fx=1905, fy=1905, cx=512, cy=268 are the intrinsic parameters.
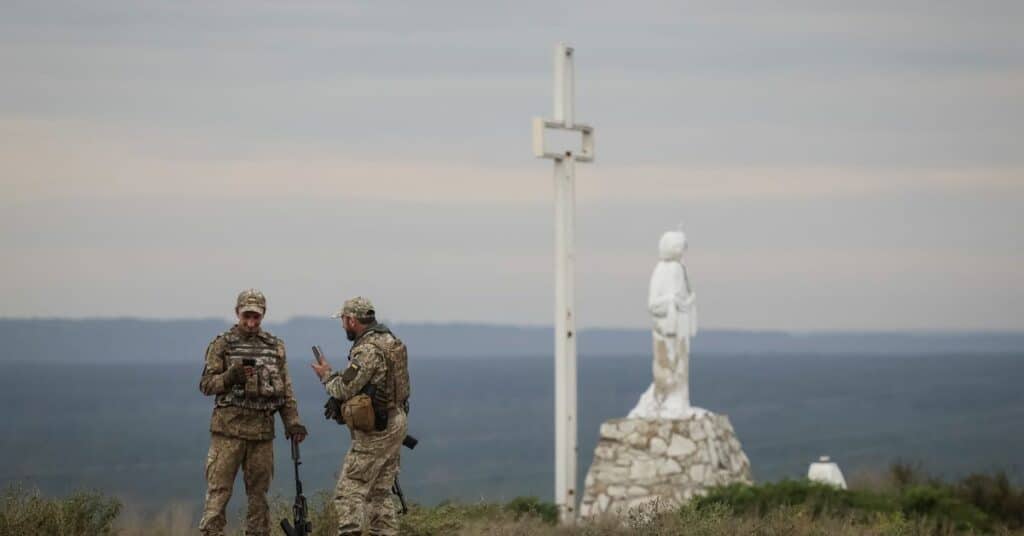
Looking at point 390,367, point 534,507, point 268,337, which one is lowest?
point 534,507

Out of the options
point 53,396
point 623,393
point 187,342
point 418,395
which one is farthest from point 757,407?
point 187,342

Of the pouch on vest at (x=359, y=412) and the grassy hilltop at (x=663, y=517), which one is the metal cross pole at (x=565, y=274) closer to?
the grassy hilltop at (x=663, y=517)

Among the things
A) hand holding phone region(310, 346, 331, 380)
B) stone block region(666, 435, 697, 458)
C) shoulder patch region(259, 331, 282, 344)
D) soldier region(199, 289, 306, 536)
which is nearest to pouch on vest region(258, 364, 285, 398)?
soldier region(199, 289, 306, 536)

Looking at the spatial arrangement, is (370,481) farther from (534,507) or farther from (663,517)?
(534,507)

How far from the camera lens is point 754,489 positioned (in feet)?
78.7

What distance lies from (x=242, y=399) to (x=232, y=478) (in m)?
0.68

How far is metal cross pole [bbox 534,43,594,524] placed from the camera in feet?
76.7

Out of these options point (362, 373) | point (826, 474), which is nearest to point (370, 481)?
point (362, 373)

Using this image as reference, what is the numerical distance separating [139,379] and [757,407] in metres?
51.3

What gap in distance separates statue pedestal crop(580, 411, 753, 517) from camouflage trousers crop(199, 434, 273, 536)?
10.6 metres

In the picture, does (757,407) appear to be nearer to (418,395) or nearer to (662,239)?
(418,395)

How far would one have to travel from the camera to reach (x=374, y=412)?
48.8 ft

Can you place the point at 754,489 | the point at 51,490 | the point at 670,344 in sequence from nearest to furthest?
1. the point at 754,489
2. the point at 670,344
3. the point at 51,490

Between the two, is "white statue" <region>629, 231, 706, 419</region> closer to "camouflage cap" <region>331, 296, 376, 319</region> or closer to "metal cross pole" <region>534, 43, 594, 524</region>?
"metal cross pole" <region>534, 43, 594, 524</region>
